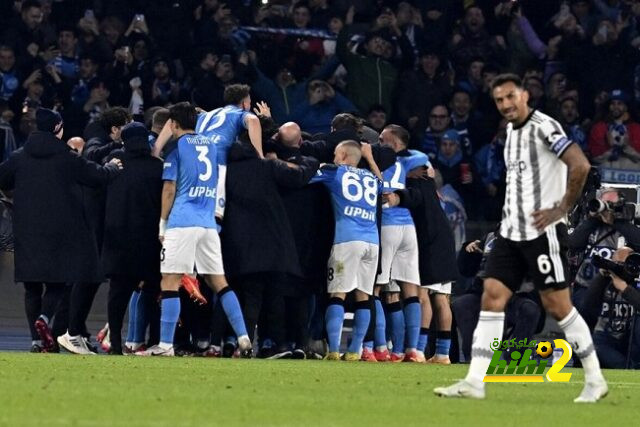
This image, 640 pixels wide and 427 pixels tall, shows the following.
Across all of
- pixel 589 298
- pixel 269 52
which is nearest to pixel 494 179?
pixel 269 52

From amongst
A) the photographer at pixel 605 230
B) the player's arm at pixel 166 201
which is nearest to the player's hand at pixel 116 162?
the player's arm at pixel 166 201

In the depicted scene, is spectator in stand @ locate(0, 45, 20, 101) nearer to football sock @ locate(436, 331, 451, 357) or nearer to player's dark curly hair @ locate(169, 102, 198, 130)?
player's dark curly hair @ locate(169, 102, 198, 130)

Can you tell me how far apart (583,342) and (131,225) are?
6.00m

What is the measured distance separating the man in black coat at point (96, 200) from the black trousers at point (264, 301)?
1.29m

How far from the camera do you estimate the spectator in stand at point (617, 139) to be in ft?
76.0

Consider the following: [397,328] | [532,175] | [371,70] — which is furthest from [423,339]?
[371,70]

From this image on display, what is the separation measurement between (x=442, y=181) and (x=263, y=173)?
700cm

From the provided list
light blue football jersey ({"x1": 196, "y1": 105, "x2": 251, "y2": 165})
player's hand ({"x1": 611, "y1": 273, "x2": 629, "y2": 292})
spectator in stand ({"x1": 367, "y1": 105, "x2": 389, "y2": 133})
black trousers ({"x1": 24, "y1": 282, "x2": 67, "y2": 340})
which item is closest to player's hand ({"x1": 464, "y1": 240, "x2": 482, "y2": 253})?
player's hand ({"x1": 611, "y1": 273, "x2": 629, "y2": 292})

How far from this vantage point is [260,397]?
32.7 feet

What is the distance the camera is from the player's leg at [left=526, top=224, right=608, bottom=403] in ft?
34.0

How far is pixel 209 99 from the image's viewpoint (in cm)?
2262

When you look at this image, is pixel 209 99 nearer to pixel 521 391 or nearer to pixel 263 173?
pixel 263 173

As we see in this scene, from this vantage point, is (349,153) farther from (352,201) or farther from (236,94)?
(236,94)

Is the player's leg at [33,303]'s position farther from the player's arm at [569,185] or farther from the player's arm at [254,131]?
the player's arm at [569,185]
